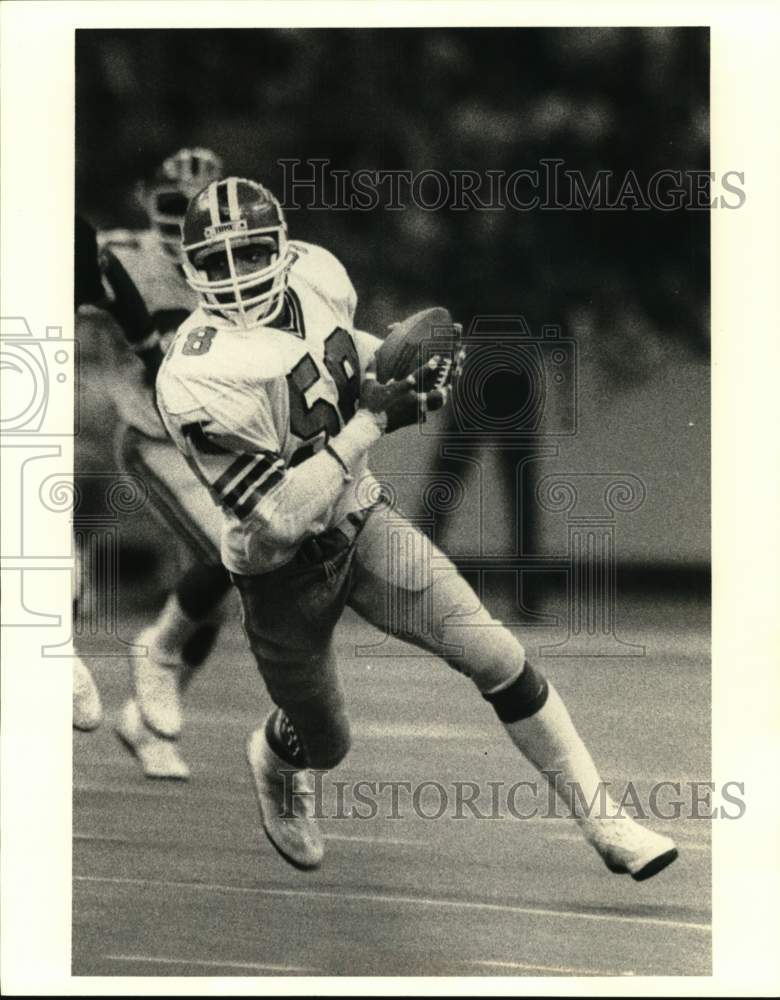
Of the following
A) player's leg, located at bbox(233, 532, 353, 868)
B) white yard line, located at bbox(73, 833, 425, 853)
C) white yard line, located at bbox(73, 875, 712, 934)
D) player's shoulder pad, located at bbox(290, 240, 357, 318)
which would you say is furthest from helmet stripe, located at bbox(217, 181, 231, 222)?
white yard line, located at bbox(73, 875, 712, 934)

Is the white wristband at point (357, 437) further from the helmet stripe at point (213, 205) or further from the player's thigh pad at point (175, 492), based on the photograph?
the helmet stripe at point (213, 205)

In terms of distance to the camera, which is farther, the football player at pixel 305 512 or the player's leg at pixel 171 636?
the player's leg at pixel 171 636

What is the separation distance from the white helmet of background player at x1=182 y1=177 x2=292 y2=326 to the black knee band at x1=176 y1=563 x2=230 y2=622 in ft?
2.20

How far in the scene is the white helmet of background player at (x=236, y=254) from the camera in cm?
367

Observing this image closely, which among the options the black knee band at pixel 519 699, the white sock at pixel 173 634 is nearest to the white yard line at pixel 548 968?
the black knee band at pixel 519 699

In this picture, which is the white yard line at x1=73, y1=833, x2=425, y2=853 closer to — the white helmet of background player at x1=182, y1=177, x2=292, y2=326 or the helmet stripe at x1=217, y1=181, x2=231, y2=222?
the white helmet of background player at x1=182, y1=177, x2=292, y2=326

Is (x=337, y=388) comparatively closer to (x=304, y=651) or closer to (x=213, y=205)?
(x=213, y=205)

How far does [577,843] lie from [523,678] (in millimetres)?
461

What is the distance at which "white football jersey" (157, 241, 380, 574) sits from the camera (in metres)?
3.64

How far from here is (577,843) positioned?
3791 millimetres

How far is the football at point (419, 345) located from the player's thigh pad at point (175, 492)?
57cm
